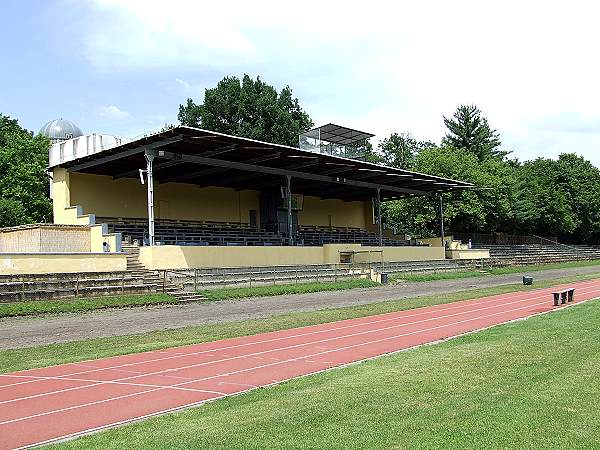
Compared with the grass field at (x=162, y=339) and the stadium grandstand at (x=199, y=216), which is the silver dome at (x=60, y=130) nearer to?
A: the stadium grandstand at (x=199, y=216)

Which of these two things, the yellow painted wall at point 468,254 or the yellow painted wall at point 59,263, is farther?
the yellow painted wall at point 468,254

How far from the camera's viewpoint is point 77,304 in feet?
68.4

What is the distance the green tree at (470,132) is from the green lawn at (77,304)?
67.3m

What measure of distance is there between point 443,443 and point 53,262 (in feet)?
71.4

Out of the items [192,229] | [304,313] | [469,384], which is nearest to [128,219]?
[192,229]

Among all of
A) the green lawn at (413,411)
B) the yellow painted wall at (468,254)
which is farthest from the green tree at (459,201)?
the green lawn at (413,411)

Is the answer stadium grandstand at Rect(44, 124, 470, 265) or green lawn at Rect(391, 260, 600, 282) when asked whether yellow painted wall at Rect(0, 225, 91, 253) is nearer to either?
stadium grandstand at Rect(44, 124, 470, 265)

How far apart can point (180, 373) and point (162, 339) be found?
501 cm

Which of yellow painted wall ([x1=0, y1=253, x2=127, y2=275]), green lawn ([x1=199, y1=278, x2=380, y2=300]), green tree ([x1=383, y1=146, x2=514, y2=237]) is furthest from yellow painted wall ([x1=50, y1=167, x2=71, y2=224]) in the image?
green tree ([x1=383, y1=146, x2=514, y2=237])

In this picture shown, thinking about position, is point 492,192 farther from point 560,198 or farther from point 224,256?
point 224,256

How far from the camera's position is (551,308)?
19.7 metres

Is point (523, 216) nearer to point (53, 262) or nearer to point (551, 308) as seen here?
point (551, 308)

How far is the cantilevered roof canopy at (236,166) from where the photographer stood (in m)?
29.4

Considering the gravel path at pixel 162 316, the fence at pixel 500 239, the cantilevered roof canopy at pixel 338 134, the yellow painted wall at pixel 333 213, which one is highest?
the cantilevered roof canopy at pixel 338 134
